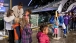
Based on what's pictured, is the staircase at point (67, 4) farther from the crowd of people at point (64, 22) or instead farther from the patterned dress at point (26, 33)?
the patterned dress at point (26, 33)

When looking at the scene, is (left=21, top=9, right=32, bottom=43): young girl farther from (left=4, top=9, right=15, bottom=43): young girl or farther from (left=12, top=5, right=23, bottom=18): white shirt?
(left=12, top=5, right=23, bottom=18): white shirt

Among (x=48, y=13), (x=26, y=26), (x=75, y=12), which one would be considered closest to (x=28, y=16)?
(x=26, y=26)

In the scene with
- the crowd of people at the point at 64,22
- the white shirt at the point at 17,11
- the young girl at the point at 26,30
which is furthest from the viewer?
the crowd of people at the point at 64,22

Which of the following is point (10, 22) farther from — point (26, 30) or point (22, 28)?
point (26, 30)

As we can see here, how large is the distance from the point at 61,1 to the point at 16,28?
1247 cm

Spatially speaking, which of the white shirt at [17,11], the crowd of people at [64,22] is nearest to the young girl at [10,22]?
the white shirt at [17,11]

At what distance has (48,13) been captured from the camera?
19.5 meters

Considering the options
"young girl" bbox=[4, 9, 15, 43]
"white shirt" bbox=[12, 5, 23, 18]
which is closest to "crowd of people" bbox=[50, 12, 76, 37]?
"white shirt" bbox=[12, 5, 23, 18]

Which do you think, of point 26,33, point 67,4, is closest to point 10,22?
point 26,33

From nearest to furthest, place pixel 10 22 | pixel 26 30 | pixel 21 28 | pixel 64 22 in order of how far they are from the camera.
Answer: pixel 26 30 → pixel 21 28 → pixel 10 22 → pixel 64 22

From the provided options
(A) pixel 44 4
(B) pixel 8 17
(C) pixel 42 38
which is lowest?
(C) pixel 42 38

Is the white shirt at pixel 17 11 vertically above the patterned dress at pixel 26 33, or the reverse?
the white shirt at pixel 17 11

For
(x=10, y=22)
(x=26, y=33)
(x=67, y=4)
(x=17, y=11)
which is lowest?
(x=26, y=33)

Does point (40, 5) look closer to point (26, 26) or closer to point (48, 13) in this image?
point (48, 13)
